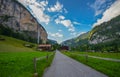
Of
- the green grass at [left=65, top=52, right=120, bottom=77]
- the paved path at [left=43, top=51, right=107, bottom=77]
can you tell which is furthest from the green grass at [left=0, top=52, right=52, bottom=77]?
the green grass at [left=65, top=52, right=120, bottom=77]

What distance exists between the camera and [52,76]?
1274 centimetres

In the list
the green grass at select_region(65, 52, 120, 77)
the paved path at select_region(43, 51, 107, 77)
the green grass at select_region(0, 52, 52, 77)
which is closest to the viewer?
the green grass at select_region(0, 52, 52, 77)

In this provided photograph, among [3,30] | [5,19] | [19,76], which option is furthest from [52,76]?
[5,19]

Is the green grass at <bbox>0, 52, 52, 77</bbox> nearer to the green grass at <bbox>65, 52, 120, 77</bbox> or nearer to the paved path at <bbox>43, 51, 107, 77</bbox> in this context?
the paved path at <bbox>43, 51, 107, 77</bbox>

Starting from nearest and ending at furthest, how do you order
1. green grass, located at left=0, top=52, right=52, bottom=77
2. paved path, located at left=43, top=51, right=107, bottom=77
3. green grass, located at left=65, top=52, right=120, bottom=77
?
green grass, located at left=0, top=52, right=52, bottom=77 → paved path, located at left=43, top=51, right=107, bottom=77 → green grass, located at left=65, top=52, right=120, bottom=77

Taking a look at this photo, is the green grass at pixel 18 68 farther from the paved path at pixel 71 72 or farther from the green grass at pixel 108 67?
the green grass at pixel 108 67

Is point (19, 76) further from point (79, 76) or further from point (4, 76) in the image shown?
point (79, 76)

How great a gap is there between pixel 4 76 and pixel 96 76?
22.8 feet

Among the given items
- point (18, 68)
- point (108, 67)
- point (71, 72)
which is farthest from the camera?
point (108, 67)

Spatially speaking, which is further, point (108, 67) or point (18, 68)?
point (108, 67)

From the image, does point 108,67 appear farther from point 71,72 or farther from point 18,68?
point 18,68

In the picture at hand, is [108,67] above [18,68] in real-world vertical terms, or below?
below

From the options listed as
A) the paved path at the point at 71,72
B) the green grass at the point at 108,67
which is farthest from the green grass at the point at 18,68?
the green grass at the point at 108,67

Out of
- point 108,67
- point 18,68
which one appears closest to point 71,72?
point 18,68
